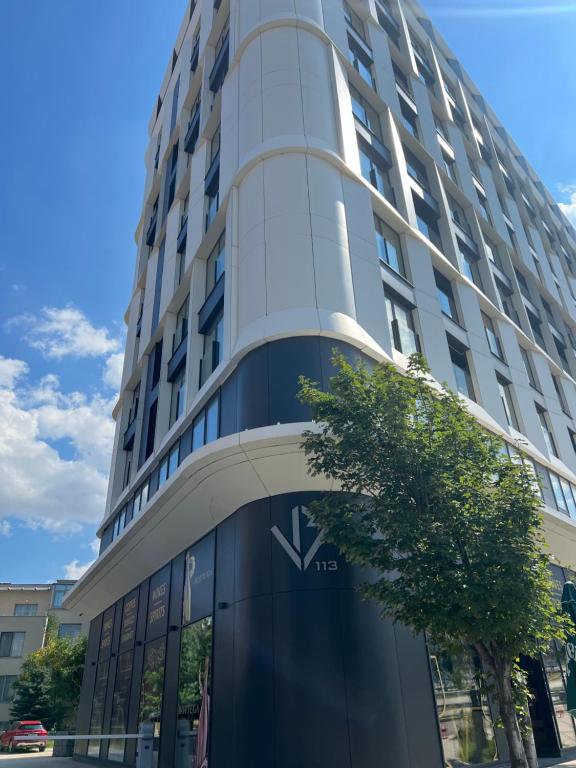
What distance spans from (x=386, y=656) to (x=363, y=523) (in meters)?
3.34

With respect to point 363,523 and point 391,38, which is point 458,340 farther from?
point 391,38

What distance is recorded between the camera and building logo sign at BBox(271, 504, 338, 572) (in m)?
11.2

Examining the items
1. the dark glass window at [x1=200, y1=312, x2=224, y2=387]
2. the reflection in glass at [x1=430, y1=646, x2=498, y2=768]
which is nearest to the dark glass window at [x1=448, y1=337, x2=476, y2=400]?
the dark glass window at [x1=200, y1=312, x2=224, y2=387]

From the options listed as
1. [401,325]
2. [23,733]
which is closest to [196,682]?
[401,325]

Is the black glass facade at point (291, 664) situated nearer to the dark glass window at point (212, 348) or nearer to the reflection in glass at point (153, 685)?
the reflection in glass at point (153, 685)

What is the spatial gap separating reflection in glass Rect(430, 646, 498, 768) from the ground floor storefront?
0.04 meters

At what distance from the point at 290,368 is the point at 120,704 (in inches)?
556

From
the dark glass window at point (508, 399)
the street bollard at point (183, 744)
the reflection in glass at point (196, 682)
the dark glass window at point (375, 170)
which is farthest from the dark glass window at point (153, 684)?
the dark glass window at point (375, 170)

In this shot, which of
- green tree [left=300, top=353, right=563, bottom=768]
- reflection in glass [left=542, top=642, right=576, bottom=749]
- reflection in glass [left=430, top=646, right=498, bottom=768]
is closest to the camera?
green tree [left=300, top=353, right=563, bottom=768]

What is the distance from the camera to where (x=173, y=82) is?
31766mm

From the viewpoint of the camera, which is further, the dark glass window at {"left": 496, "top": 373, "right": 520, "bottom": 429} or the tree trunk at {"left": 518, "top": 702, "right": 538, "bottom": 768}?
the dark glass window at {"left": 496, "top": 373, "right": 520, "bottom": 429}

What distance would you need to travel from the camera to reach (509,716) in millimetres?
7652

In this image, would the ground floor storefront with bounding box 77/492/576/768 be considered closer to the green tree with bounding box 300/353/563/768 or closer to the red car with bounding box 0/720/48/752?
the green tree with bounding box 300/353/563/768

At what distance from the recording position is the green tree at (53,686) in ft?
112
